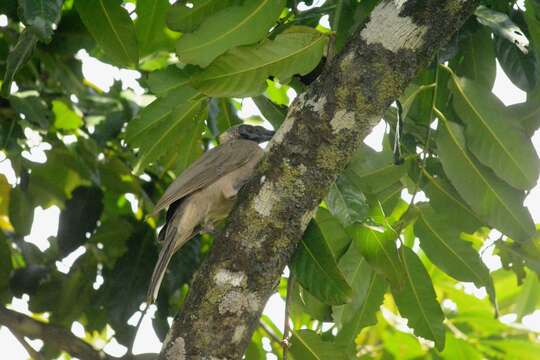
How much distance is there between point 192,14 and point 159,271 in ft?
3.97

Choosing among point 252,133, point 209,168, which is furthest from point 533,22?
point 252,133

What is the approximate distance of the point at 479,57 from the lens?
396 cm

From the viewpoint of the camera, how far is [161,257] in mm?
4121

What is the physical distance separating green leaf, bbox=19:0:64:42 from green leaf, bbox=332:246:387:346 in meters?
1.46

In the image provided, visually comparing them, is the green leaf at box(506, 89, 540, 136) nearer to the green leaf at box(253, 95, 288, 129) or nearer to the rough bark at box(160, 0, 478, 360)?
the rough bark at box(160, 0, 478, 360)

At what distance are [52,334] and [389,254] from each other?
2205 mm

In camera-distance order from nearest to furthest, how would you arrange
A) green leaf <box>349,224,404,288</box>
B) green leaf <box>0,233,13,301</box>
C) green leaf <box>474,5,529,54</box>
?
1. green leaf <box>349,224,404,288</box>
2. green leaf <box>474,5,529,54</box>
3. green leaf <box>0,233,13,301</box>

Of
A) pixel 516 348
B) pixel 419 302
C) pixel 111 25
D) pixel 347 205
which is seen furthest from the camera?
pixel 516 348

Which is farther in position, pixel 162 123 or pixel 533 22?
pixel 162 123

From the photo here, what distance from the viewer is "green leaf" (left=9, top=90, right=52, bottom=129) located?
15.4ft

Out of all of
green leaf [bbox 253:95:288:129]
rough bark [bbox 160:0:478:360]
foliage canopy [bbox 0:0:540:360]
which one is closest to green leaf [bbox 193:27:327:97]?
foliage canopy [bbox 0:0:540:360]

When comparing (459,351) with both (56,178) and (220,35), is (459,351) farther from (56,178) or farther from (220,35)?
(56,178)

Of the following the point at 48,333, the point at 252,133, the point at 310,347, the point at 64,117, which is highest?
the point at 64,117

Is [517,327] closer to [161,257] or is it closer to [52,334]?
[161,257]
